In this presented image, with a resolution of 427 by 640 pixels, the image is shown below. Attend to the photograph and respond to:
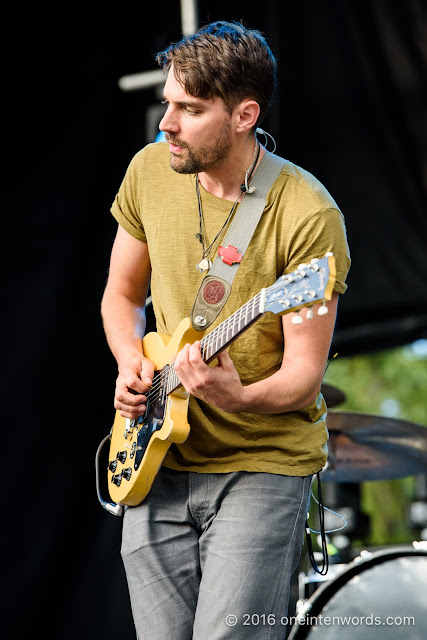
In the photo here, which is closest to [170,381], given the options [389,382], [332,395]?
[332,395]

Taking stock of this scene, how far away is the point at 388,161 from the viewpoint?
4.53m

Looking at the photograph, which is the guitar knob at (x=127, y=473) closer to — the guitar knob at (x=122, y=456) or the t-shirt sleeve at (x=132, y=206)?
the guitar knob at (x=122, y=456)

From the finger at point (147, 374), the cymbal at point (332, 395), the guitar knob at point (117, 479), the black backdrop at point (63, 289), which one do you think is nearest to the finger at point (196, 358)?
the finger at point (147, 374)

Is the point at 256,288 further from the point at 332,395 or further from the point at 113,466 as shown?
the point at 332,395

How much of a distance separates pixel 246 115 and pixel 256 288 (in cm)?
55

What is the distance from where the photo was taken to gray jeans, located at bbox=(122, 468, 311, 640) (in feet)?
6.88

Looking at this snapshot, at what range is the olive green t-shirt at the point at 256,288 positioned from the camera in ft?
7.38

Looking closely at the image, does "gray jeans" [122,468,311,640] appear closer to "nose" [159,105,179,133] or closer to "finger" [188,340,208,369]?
"finger" [188,340,208,369]

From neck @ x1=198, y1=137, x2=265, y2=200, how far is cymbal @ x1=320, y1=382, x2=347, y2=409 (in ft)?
3.65

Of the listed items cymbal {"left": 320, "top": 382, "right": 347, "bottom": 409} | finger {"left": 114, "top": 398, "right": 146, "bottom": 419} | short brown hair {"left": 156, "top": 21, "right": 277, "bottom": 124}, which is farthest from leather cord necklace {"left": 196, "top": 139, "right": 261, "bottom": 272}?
cymbal {"left": 320, "top": 382, "right": 347, "bottom": 409}

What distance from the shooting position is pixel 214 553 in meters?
2.18

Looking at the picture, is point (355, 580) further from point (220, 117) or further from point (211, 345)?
point (220, 117)

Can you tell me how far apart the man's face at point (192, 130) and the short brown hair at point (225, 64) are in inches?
1.1

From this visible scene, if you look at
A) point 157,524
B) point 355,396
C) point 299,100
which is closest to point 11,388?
point 157,524
